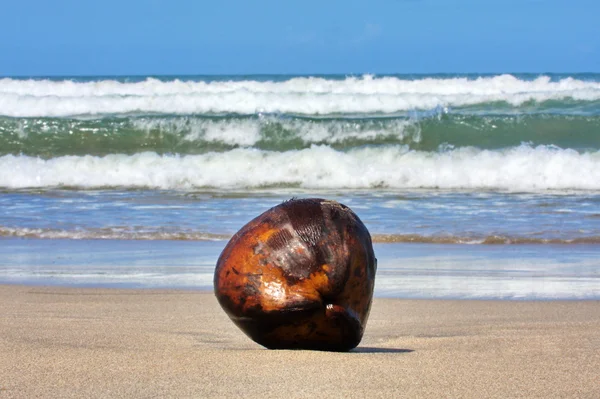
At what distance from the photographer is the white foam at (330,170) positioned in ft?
39.3

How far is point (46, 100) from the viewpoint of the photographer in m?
21.4

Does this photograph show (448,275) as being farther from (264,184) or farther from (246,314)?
(264,184)

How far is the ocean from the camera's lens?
6.01 m

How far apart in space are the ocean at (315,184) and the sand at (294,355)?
0.78m

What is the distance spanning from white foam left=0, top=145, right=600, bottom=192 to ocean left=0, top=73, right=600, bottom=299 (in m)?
0.03

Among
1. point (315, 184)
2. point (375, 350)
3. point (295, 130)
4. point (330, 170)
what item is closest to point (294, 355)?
point (375, 350)

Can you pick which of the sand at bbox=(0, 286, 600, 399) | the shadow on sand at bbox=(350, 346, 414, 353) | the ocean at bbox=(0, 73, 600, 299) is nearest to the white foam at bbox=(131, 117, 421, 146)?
the ocean at bbox=(0, 73, 600, 299)

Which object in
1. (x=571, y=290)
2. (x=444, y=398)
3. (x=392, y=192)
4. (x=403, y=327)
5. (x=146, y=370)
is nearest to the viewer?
(x=444, y=398)

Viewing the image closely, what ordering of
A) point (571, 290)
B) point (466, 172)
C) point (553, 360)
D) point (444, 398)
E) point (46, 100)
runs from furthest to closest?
point (46, 100), point (466, 172), point (571, 290), point (553, 360), point (444, 398)

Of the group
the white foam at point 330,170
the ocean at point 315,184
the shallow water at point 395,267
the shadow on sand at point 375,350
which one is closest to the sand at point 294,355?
the shadow on sand at point 375,350

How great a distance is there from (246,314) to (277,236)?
0.30 metres

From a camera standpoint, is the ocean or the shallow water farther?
the ocean

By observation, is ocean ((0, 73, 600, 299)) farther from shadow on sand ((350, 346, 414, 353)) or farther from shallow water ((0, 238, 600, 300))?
shadow on sand ((350, 346, 414, 353))

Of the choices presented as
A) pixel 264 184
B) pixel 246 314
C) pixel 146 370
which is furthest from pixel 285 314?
pixel 264 184
